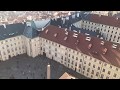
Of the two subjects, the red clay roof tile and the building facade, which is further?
the building facade

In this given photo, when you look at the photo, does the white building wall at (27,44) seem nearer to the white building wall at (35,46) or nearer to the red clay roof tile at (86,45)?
the white building wall at (35,46)

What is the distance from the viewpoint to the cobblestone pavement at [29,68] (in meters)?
33.6

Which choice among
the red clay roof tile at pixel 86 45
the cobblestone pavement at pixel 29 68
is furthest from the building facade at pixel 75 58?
the cobblestone pavement at pixel 29 68

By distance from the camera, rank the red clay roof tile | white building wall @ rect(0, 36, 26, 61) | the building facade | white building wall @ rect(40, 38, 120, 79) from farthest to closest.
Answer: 1. white building wall @ rect(0, 36, 26, 61)
2. white building wall @ rect(40, 38, 120, 79)
3. the building facade
4. the red clay roof tile

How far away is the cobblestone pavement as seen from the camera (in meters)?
33.6

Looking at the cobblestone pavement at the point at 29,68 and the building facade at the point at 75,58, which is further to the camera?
the cobblestone pavement at the point at 29,68

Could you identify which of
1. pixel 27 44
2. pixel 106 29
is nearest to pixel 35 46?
pixel 27 44

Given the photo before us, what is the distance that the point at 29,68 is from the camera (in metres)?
35.9

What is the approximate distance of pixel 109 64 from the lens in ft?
96.0

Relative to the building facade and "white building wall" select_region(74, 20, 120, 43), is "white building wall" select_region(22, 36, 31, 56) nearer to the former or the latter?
the building facade

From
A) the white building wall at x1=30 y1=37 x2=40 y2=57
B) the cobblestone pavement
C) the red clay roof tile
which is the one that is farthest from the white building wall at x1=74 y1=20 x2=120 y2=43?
the cobblestone pavement
